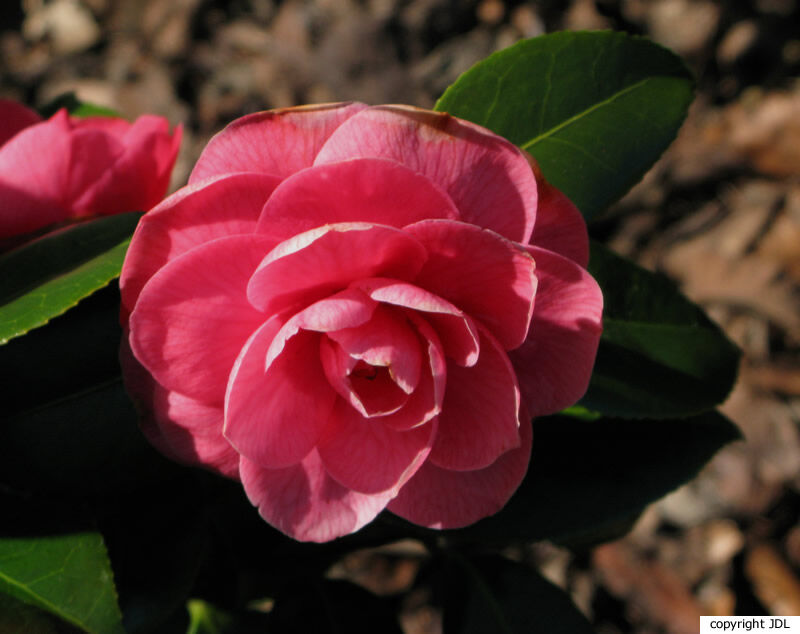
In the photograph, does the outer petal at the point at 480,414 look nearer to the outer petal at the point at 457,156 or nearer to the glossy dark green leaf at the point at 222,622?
the outer petal at the point at 457,156

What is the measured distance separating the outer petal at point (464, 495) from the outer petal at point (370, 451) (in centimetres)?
3

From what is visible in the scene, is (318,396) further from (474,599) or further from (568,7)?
(568,7)

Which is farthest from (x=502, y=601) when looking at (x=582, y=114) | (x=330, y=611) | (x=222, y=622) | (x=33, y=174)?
(x=33, y=174)

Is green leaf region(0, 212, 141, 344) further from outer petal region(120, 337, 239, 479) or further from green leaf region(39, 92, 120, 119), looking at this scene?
green leaf region(39, 92, 120, 119)

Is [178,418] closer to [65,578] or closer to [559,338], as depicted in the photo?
[65,578]

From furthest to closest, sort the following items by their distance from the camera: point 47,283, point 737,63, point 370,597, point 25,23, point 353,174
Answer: point 25,23 → point 737,63 → point 370,597 → point 47,283 → point 353,174

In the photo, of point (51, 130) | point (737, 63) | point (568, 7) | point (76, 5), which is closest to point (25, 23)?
point (76, 5)

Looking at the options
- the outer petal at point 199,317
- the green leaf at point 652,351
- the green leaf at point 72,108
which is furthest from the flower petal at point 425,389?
the green leaf at point 72,108

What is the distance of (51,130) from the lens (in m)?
0.65

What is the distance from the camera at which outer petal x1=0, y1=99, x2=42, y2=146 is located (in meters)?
0.74

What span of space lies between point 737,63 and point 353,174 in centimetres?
234

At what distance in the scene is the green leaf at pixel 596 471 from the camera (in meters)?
0.71

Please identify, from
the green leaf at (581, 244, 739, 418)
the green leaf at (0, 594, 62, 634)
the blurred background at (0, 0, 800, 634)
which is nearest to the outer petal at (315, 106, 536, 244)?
the green leaf at (581, 244, 739, 418)

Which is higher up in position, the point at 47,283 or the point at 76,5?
the point at 47,283
